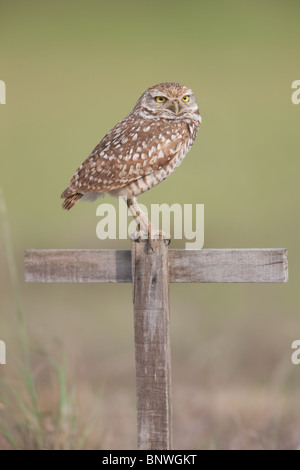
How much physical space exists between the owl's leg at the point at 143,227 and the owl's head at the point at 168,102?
296mm

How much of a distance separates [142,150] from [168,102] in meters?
0.18

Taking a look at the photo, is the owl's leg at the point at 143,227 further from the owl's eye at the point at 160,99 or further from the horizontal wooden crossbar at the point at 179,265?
the owl's eye at the point at 160,99

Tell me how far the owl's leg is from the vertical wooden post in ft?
0.07

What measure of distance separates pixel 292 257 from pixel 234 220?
3.05 ft

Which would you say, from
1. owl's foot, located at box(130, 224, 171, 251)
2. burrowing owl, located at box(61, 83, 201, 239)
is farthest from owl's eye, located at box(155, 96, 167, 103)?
owl's foot, located at box(130, 224, 171, 251)

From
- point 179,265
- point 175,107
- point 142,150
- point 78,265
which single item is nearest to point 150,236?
point 179,265

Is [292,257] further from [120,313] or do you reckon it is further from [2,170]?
[2,170]

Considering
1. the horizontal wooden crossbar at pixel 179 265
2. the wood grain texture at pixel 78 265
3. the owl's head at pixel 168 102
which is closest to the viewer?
the horizontal wooden crossbar at pixel 179 265

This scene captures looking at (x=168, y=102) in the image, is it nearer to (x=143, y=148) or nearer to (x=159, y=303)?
(x=143, y=148)

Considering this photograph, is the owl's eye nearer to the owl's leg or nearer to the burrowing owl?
the burrowing owl

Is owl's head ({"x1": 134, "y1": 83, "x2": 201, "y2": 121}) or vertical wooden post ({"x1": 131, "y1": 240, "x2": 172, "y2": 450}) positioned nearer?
vertical wooden post ({"x1": 131, "y1": 240, "x2": 172, "y2": 450})

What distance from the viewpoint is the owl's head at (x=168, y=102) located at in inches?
102

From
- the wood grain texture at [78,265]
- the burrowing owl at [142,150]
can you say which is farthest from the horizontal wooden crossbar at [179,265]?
the burrowing owl at [142,150]

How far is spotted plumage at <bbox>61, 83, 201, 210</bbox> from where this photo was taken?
2.61 m
